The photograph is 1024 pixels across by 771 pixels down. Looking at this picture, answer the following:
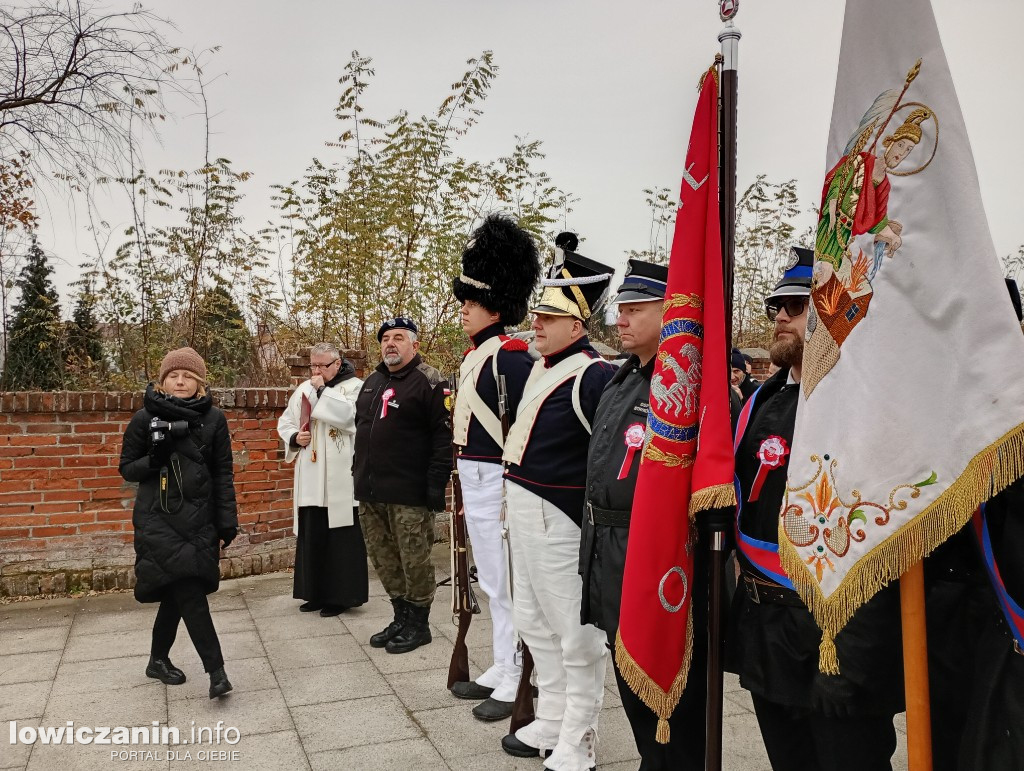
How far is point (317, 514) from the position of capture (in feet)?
20.1

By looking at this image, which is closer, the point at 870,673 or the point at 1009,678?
the point at 1009,678

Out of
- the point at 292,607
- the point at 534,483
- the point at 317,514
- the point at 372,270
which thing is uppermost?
the point at 372,270

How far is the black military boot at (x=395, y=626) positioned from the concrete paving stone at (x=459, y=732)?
3.77ft

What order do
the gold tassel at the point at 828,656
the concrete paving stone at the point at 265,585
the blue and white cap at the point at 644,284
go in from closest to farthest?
the gold tassel at the point at 828,656 < the blue and white cap at the point at 644,284 < the concrete paving stone at the point at 265,585

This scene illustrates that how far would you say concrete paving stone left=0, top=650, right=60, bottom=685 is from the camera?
4605mm

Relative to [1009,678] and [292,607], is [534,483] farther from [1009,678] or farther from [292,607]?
[292,607]

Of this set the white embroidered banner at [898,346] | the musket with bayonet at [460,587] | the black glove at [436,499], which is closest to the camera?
the white embroidered banner at [898,346]

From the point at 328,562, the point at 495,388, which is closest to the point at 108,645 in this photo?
the point at 328,562

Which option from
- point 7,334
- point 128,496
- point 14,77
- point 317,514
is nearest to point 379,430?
point 317,514

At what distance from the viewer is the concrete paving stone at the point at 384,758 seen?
3570mm

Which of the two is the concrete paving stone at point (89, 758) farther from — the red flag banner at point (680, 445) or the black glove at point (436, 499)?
the red flag banner at point (680, 445)

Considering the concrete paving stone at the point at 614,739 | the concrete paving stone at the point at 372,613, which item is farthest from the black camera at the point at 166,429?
the concrete paving stone at the point at 614,739

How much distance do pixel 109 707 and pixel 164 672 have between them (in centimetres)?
35

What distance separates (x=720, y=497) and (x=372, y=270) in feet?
21.6
